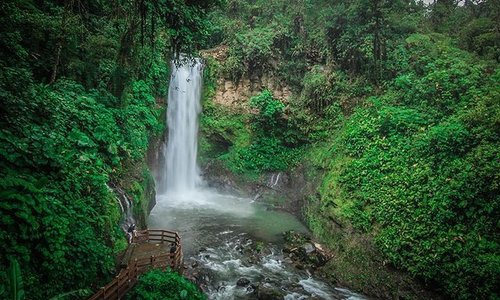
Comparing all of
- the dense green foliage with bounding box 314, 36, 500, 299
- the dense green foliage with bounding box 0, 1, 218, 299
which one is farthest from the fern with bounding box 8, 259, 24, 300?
the dense green foliage with bounding box 314, 36, 500, 299

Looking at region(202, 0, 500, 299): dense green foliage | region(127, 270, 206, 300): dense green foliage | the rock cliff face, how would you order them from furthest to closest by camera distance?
the rock cliff face < region(202, 0, 500, 299): dense green foliage < region(127, 270, 206, 300): dense green foliage

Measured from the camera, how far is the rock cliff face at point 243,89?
75.5ft

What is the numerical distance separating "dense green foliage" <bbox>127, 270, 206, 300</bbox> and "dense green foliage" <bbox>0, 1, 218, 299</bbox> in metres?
0.83

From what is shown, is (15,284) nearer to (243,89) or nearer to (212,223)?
(212,223)

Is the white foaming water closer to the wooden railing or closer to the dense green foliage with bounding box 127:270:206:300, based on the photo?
the wooden railing

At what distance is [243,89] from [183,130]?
218 inches

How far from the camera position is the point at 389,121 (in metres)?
14.8

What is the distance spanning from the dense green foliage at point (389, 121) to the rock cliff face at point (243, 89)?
485 millimetres

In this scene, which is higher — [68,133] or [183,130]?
[183,130]

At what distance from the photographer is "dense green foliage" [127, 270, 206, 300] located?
7.10m

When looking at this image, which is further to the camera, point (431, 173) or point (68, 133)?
point (431, 173)

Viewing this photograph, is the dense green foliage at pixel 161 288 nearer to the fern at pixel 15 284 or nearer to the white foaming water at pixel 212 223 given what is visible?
the white foaming water at pixel 212 223

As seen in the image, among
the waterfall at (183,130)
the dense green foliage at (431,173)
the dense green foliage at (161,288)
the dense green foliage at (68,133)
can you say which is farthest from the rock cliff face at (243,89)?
the dense green foliage at (161,288)

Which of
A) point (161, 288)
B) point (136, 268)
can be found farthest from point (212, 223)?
point (161, 288)
